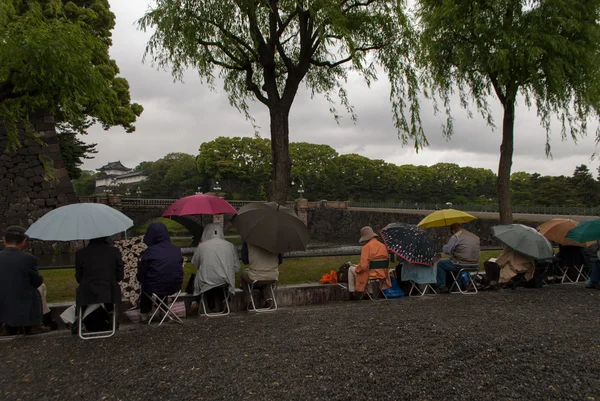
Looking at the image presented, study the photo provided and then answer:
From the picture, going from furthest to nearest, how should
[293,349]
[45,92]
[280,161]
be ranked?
[280,161], [45,92], [293,349]

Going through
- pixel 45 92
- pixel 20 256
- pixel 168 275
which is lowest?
pixel 168 275

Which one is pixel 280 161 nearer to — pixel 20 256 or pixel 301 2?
pixel 301 2

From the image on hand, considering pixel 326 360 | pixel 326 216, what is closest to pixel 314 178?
pixel 326 216

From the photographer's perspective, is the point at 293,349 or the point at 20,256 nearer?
the point at 293,349

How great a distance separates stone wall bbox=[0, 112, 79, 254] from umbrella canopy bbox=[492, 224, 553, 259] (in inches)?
633

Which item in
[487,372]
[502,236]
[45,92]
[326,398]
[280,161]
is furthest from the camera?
[280,161]

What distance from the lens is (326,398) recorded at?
128 inches

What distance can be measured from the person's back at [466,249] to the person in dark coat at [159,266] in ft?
15.7

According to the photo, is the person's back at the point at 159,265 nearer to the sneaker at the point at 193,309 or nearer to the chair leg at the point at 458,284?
the sneaker at the point at 193,309

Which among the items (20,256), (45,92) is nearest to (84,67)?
(45,92)

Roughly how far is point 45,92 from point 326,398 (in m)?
6.83

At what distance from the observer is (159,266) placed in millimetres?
5582

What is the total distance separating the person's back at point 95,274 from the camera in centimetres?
508

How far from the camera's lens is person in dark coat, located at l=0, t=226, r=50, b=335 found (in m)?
4.86
